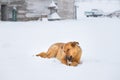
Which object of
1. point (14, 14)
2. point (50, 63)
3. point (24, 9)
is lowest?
point (50, 63)

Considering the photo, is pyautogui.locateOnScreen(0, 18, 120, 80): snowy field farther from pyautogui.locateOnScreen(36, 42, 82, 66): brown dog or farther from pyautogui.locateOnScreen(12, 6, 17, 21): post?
pyautogui.locateOnScreen(12, 6, 17, 21): post

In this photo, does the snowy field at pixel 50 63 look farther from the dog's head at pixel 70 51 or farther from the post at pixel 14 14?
the post at pixel 14 14

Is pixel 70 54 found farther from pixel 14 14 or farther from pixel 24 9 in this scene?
pixel 24 9

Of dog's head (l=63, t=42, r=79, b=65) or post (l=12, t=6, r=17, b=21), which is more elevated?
post (l=12, t=6, r=17, b=21)

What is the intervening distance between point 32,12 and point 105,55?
57.9 feet

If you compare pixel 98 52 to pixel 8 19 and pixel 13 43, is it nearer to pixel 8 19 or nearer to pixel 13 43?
pixel 13 43

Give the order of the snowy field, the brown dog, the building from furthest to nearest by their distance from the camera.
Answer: the building
the brown dog
the snowy field

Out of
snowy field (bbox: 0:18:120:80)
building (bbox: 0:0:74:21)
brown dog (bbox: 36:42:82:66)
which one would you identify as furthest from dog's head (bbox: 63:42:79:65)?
building (bbox: 0:0:74:21)

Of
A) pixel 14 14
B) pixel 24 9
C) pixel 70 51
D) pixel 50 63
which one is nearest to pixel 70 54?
pixel 70 51

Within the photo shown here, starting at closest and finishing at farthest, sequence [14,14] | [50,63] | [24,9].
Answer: [50,63] < [14,14] < [24,9]

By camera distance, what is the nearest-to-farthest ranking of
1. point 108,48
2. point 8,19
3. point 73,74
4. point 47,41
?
point 73,74
point 108,48
point 47,41
point 8,19

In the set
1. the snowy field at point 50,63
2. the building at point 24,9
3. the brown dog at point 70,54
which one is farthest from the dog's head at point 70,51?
the building at point 24,9

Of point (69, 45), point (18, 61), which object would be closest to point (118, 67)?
point (69, 45)

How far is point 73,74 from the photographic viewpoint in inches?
293
